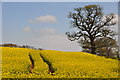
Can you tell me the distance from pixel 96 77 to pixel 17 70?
559 centimetres

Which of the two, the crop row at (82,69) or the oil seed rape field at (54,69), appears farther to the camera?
the crop row at (82,69)

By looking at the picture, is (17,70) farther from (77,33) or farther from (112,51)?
(112,51)

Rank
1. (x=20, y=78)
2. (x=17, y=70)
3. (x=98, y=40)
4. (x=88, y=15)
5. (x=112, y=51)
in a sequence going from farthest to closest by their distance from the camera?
1. (x=112, y=51)
2. (x=98, y=40)
3. (x=88, y=15)
4. (x=17, y=70)
5. (x=20, y=78)

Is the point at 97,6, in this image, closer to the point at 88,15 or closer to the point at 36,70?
the point at 88,15

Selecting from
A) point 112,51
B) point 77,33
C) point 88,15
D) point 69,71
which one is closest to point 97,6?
point 88,15

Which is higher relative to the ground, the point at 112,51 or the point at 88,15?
the point at 88,15

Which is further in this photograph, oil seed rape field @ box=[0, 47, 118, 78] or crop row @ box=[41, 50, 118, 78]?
crop row @ box=[41, 50, 118, 78]

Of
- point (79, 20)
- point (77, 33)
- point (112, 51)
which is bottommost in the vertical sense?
point (112, 51)

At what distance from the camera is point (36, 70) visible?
48.6 feet

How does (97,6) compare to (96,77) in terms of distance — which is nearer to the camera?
(96,77)

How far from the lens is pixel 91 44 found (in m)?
39.2

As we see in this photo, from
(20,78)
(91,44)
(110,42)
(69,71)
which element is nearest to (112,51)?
(110,42)

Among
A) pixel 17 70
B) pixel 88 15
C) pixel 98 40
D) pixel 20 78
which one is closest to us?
pixel 20 78

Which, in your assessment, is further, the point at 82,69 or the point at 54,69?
the point at 54,69
